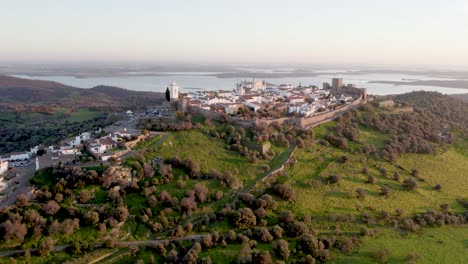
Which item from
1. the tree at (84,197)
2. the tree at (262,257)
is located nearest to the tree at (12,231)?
the tree at (84,197)

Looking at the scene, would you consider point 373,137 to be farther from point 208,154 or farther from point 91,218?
point 91,218

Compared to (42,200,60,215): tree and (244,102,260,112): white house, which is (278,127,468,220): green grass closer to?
(244,102,260,112): white house

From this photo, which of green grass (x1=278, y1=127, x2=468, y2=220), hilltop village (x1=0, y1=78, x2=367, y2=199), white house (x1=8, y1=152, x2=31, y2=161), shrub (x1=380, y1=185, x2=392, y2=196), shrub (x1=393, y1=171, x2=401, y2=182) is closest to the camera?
green grass (x1=278, y1=127, x2=468, y2=220)

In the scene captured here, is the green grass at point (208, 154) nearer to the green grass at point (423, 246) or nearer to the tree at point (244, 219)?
the tree at point (244, 219)

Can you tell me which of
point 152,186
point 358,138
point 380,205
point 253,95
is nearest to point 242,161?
point 152,186

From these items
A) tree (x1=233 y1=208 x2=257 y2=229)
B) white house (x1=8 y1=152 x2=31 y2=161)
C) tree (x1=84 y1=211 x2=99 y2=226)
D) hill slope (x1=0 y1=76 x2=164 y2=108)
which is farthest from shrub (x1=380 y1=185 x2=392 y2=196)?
hill slope (x1=0 y1=76 x2=164 y2=108)

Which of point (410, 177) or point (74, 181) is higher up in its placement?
point (74, 181)

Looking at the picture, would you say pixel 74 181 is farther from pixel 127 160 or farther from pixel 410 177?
pixel 410 177

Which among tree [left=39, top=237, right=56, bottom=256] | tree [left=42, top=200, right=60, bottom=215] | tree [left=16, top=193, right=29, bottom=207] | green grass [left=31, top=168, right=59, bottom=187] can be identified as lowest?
tree [left=39, top=237, right=56, bottom=256]
